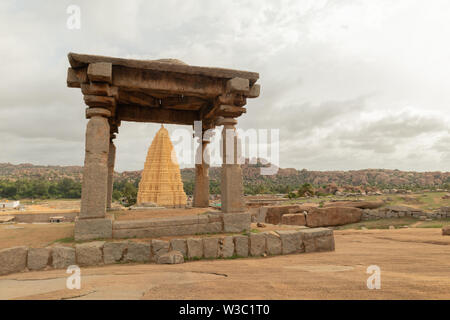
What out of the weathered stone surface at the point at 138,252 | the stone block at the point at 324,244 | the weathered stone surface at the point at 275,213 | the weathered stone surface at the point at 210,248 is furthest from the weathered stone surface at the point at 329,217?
the weathered stone surface at the point at 138,252

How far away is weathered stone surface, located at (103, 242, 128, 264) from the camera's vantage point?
505 cm

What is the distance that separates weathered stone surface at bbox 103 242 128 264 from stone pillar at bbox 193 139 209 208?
4.14 m

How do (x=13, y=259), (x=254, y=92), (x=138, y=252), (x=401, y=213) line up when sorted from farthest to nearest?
(x=401, y=213) < (x=254, y=92) < (x=138, y=252) < (x=13, y=259)

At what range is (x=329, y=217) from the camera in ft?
51.8

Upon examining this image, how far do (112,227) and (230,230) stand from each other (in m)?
2.82

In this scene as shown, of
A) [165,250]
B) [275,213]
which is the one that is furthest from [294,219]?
[165,250]

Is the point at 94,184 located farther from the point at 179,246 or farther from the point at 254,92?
the point at 254,92

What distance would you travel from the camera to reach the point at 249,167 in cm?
10869

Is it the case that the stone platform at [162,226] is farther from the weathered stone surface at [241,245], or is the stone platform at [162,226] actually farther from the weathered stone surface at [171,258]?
the weathered stone surface at [171,258]

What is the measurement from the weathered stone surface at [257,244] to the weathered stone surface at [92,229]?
327 centimetres

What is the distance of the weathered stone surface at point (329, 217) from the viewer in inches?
615

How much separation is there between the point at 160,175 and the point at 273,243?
2506cm

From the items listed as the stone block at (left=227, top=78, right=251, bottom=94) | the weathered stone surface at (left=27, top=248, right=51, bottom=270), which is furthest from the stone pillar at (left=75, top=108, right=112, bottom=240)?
the stone block at (left=227, top=78, right=251, bottom=94)
